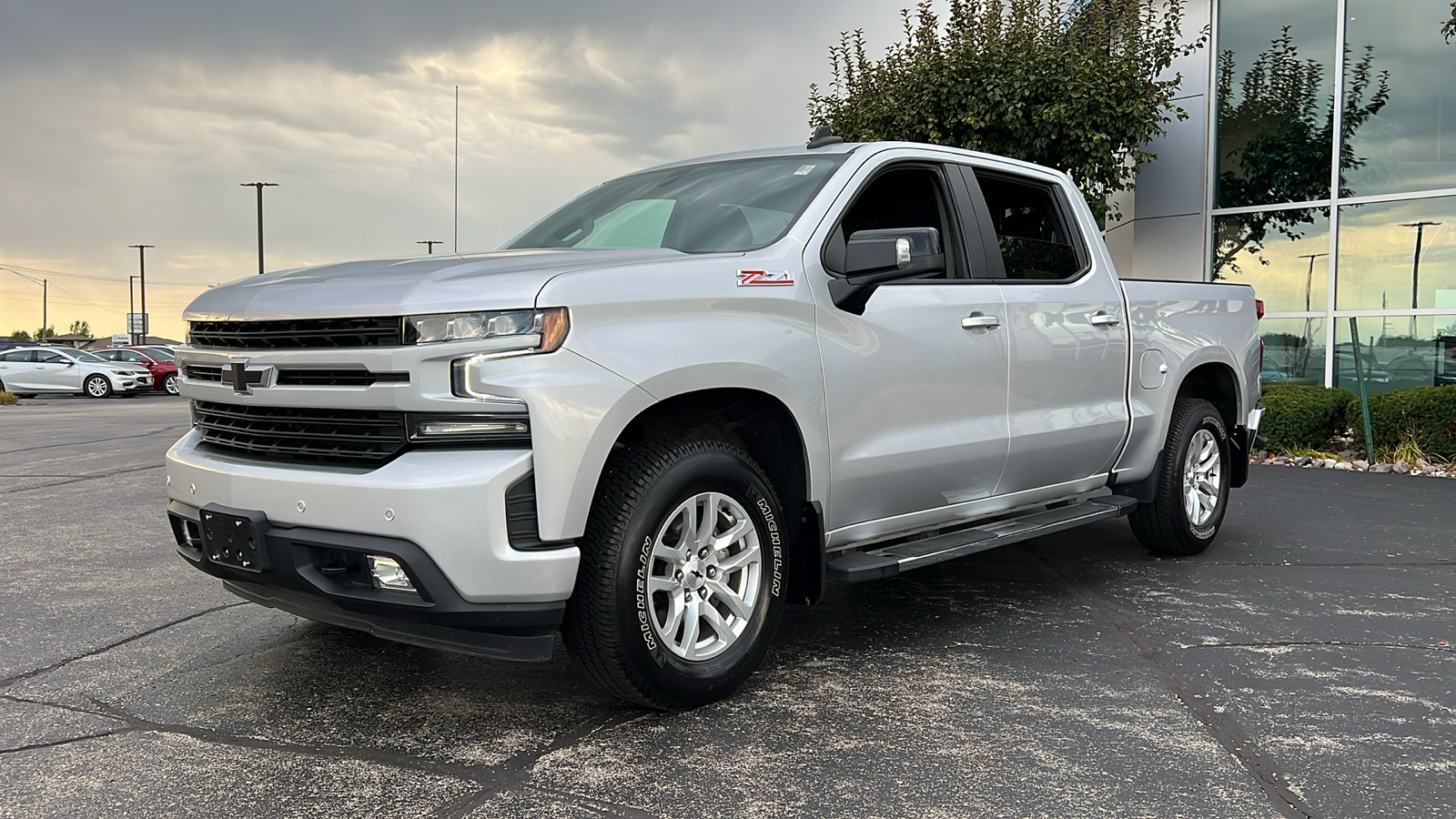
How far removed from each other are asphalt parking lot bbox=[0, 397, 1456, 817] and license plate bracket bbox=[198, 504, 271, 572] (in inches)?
21.5

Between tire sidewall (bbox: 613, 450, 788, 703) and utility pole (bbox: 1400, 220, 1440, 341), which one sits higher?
utility pole (bbox: 1400, 220, 1440, 341)

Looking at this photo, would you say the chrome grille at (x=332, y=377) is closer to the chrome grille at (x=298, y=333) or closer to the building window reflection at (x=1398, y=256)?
the chrome grille at (x=298, y=333)

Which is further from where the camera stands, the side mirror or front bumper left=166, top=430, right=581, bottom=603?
the side mirror

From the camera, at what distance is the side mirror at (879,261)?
405cm

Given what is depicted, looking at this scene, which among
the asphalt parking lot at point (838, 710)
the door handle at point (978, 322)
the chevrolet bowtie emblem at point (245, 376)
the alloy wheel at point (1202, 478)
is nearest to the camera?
the asphalt parking lot at point (838, 710)

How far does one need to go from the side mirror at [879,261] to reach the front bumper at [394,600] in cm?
161

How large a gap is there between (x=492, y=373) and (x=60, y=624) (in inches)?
121

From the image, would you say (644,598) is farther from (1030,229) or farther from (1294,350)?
(1294,350)

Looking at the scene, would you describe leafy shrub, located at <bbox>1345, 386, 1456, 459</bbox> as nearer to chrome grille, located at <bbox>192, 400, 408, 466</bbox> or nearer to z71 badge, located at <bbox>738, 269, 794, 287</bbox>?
z71 badge, located at <bbox>738, 269, 794, 287</bbox>

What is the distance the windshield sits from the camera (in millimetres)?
4328

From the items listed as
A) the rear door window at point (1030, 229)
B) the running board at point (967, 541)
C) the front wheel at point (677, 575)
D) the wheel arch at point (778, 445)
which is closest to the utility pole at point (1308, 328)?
the running board at point (967, 541)

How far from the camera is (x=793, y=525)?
13.7ft

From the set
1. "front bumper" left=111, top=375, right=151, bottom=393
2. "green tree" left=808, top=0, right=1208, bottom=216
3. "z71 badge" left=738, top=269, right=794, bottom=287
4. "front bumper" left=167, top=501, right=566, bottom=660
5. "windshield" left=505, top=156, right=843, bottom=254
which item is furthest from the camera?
"front bumper" left=111, top=375, right=151, bottom=393

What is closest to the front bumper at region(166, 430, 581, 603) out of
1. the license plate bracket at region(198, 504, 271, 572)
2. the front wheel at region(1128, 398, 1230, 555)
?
the license plate bracket at region(198, 504, 271, 572)
